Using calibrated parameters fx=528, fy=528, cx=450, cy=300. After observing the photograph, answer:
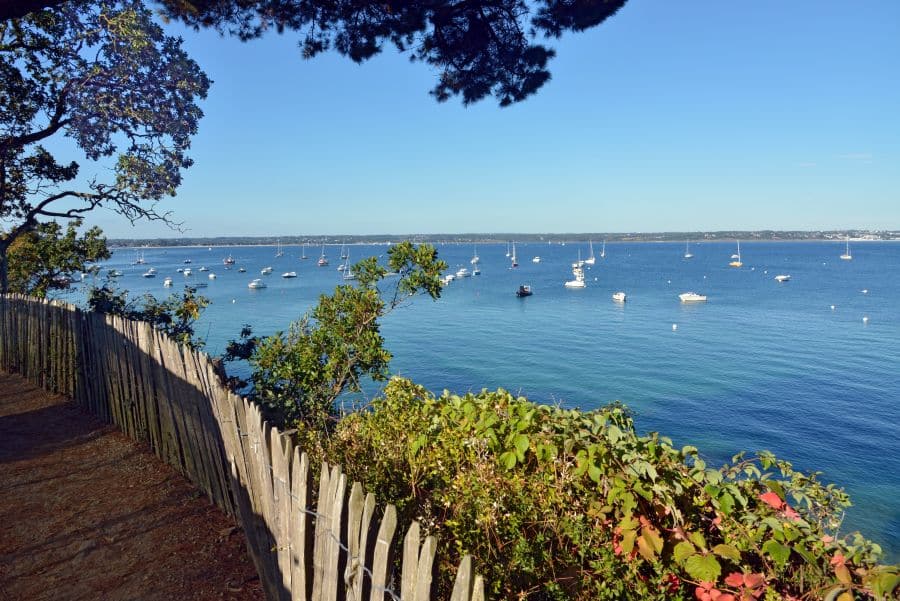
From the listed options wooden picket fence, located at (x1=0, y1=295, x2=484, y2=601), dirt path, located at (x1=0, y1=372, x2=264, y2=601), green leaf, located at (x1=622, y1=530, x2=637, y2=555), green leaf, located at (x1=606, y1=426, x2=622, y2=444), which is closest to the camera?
wooden picket fence, located at (x1=0, y1=295, x2=484, y2=601)

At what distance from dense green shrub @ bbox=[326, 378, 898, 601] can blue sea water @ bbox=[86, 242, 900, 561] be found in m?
2.11

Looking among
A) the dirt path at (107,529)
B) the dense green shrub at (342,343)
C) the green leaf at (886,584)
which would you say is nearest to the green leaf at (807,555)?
the green leaf at (886,584)

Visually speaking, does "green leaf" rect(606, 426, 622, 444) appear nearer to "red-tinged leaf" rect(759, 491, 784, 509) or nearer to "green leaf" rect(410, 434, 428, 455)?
"red-tinged leaf" rect(759, 491, 784, 509)

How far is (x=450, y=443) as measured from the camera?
11.7 feet

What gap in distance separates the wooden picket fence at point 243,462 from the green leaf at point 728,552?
140 cm

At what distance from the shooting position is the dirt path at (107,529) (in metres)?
3.73

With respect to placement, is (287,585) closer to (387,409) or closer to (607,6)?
(387,409)

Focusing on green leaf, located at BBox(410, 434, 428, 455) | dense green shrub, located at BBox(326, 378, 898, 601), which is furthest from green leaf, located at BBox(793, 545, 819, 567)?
green leaf, located at BBox(410, 434, 428, 455)

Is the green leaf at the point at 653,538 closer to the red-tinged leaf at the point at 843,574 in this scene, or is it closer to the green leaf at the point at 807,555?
the green leaf at the point at 807,555

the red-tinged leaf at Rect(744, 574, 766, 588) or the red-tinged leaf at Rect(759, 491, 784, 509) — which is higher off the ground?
the red-tinged leaf at Rect(759, 491, 784, 509)

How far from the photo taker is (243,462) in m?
3.64

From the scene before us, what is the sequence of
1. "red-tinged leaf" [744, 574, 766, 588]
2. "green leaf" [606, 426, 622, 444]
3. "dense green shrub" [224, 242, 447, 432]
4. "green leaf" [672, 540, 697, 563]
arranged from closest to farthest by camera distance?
"red-tinged leaf" [744, 574, 766, 588] → "green leaf" [672, 540, 697, 563] → "green leaf" [606, 426, 622, 444] → "dense green shrub" [224, 242, 447, 432]

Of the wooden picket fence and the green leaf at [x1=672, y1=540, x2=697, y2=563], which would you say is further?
the green leaf at [x1=672, y1=540, x2=697, y2=563]

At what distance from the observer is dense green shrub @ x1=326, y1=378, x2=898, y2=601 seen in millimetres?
2459
